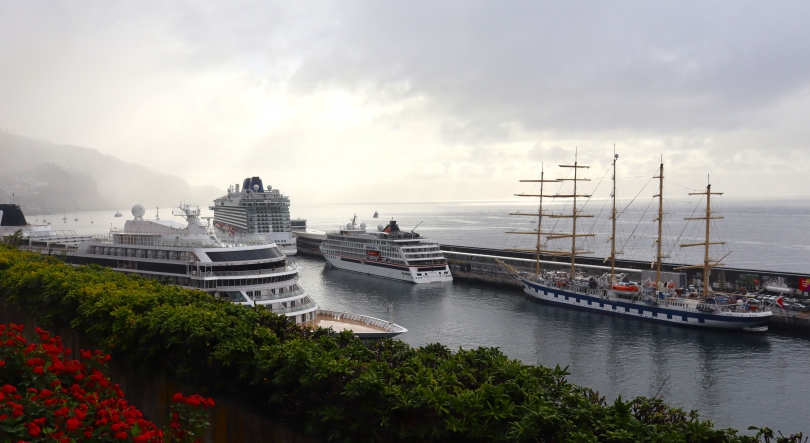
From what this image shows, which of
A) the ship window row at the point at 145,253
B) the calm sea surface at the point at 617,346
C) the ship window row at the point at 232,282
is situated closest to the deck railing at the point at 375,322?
the calm sea surface at the point at 617,346

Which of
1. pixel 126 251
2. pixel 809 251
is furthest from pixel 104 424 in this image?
pixel 809 251

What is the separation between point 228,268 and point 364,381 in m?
22.5

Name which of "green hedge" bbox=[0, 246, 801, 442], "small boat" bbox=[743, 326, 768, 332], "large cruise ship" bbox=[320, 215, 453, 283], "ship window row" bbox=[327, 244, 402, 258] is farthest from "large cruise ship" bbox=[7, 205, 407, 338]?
"ship window row" bbox=[327, 244, 402, 258]

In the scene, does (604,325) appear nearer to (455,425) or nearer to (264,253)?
(264,253)

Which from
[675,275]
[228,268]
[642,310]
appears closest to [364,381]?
[228,268]

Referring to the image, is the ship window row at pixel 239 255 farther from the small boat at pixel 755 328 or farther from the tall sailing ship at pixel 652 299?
the small boat at pixel 755 328

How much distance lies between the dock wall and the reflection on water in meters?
16.3

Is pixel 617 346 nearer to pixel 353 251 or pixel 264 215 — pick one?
pixel 353 251

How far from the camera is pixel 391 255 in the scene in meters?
57.9

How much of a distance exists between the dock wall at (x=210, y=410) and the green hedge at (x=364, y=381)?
0.74 feet

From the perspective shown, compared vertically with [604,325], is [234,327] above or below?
above

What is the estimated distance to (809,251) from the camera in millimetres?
79875

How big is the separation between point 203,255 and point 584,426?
82.7ft

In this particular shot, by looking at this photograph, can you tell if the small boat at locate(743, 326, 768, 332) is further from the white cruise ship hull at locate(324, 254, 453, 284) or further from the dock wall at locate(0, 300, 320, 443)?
the dock wall at locate(0, 300, 320, 443)
